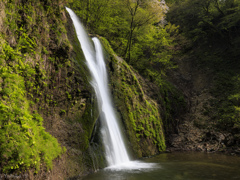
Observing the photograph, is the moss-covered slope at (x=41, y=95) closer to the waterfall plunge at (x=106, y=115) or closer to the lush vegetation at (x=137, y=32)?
the waterfall plunge at (x=106, y=115)

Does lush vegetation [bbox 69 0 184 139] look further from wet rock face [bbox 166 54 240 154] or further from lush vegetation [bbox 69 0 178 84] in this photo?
wet rock face [bbox 166 54 240 154]

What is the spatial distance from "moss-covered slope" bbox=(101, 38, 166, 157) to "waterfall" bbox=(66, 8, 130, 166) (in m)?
0.87

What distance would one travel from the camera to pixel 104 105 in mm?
9266

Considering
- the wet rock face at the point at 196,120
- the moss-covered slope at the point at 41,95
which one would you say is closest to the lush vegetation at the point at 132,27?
the wet rock face at the point at 196,120

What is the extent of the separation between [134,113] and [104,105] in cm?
328

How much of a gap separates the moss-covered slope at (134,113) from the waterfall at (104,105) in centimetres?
87

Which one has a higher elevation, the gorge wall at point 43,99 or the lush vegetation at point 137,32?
the lush vegetation at point 137,32

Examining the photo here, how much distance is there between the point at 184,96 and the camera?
2077 cm

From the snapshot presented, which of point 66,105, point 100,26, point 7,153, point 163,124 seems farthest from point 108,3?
point 7,153

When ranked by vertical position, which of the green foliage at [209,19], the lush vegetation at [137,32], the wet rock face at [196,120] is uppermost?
the green foliage at [209,19]

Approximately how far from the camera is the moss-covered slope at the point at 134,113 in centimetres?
1084

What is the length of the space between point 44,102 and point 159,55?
1476 cm

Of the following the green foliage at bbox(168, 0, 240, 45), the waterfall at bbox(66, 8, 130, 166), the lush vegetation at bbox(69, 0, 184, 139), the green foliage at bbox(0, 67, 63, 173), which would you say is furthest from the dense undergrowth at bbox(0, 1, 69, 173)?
the green foliage at bbox(168, 0, 240, 45)

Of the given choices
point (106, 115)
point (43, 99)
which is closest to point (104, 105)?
point (106, 115)
